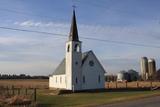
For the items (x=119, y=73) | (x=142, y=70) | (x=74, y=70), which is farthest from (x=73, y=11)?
(x=142, y=70)

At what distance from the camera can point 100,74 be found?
60.6 m

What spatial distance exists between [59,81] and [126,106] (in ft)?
140

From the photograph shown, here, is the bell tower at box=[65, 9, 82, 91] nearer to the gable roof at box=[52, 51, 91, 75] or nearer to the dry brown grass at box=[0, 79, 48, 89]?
the gable roof at box=[52, 51, 91, 75]

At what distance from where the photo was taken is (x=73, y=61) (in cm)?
5562

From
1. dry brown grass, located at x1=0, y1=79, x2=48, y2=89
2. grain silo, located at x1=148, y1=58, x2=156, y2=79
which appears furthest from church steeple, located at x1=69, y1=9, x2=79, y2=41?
grain silo, located at x1=148, y1=58, x2=156, y2=79

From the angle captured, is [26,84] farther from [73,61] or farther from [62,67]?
[73,61]

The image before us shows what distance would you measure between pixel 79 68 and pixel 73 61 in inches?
70.5

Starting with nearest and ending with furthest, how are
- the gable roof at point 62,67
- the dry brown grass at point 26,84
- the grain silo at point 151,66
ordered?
the gable roof at point 62,67, the dry brown grass at point 26,84, the grain silo at point 151,66

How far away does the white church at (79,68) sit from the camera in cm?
5578

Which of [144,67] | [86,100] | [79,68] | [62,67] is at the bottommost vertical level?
[86,100]

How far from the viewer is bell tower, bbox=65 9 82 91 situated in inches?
2189

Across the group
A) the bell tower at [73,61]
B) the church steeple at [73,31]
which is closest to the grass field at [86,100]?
the bell tower at [73,61]

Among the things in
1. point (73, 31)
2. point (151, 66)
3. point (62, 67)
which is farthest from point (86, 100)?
point (151, 66)

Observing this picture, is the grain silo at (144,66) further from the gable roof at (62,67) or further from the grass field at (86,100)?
the grass field at (86,100)
